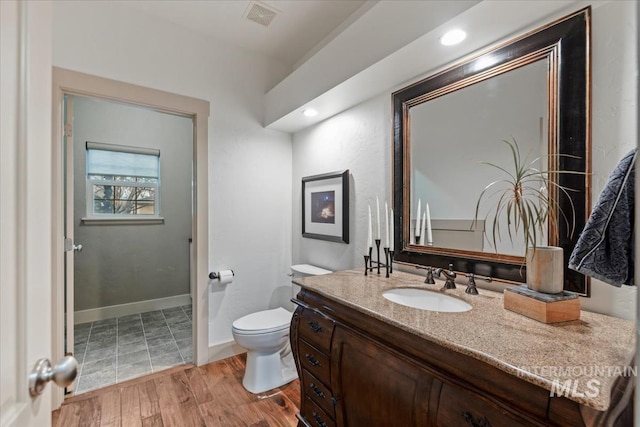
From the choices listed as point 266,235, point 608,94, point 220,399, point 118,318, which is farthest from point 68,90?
point 608,94

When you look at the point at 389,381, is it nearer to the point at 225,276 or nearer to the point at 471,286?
the point at 471,286

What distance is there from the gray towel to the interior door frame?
232 cm

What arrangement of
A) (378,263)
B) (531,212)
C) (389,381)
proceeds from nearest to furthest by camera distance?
(389,381), (531,212), (378,263)

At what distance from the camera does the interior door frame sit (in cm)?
183

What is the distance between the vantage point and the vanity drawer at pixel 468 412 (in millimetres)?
732

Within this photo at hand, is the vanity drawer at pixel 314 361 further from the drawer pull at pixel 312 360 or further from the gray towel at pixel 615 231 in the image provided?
the gray towel at pixel 615 231

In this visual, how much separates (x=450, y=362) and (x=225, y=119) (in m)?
2.38

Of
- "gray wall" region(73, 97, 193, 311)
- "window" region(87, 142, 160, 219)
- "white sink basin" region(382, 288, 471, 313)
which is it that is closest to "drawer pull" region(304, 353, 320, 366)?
"white sink basin" region(382, 288, 471, 313)

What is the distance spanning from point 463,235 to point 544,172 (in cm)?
46

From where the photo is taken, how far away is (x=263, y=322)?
2127mm

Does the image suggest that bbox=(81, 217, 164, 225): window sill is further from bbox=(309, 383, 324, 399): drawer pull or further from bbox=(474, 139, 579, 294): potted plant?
bbox=(474, 139, 579, 294): potted plant

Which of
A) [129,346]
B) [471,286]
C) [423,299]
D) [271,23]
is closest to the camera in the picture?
[471,286]

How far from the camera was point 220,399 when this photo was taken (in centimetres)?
192

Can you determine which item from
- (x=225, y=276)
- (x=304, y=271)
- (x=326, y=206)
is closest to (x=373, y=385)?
(x=304, y=271)
